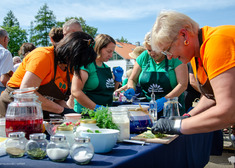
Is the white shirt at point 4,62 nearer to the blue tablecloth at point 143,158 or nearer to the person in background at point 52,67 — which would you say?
the person in background at point 52,67

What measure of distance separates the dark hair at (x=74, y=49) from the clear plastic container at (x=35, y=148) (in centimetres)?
92

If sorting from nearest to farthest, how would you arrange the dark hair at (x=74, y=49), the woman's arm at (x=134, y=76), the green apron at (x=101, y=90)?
the dark hair at (x=74, y=49), the green apron at (x=101, y=90), the woman's arm at (x=134, y=76)

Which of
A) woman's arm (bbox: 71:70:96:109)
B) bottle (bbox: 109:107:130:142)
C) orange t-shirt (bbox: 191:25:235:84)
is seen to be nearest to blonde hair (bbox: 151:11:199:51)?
orange t-shirt (bbox: 191:25:235:84)

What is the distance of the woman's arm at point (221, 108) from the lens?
1.11 metres

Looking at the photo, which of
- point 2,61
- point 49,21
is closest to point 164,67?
point 2,61

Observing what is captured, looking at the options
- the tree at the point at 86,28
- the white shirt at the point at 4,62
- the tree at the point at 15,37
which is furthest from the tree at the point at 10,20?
the white shirt at the point at 4,62

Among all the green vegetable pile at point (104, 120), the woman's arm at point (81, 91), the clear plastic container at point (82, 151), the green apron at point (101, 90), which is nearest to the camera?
the clear plastic container at point (82, 151)

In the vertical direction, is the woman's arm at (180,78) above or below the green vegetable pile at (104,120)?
above

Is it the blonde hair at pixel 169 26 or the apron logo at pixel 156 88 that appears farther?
the apron logo at pixel 156 88

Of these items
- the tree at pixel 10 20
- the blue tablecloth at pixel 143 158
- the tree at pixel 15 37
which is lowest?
the blue tablecloth at pixel 143 158

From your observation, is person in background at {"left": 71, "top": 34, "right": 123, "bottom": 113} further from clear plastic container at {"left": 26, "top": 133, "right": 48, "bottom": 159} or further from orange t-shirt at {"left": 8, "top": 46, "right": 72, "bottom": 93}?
clear plastic container at {"left": 26, "top": 133, "right": 48, "bottom": 159}

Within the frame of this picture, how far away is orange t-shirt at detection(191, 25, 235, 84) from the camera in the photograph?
1.13 meters

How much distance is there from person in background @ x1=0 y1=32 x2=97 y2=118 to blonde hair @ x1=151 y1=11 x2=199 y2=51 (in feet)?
2.18

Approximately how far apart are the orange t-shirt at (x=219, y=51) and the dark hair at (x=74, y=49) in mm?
913
